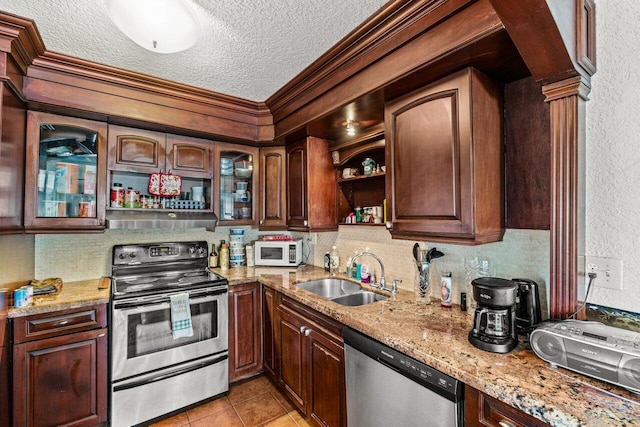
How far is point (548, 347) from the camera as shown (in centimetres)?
107

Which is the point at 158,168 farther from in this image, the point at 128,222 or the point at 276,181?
the point at 276,181

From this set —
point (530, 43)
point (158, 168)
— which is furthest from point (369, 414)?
point (158, 168)

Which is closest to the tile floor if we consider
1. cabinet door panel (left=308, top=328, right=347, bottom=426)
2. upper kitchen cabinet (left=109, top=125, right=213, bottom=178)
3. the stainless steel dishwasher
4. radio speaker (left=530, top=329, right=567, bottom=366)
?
cabinet door panel (left=308, top=328, right=347, bottom=426)

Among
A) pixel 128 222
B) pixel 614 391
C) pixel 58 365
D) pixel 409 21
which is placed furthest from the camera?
pixel 128 222

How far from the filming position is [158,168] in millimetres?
2480

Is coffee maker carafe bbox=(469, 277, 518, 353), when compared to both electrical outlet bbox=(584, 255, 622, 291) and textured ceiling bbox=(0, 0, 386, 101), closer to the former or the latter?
electrical outlet bbox=(584, 255, 622, 291)

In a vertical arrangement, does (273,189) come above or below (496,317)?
above

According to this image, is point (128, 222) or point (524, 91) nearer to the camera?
point (524, 91)

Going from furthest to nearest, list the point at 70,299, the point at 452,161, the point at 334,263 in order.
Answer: the point at 334,263 < the point at 70,299 < the point at 452,161

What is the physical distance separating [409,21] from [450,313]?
153 cm

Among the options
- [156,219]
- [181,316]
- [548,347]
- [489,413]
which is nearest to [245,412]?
[181,316]

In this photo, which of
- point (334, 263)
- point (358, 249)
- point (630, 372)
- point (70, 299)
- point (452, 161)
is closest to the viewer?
point (630, 372)

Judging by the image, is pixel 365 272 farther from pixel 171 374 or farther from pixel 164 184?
pixel 164 184

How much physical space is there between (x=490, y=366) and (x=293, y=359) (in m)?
1.43
